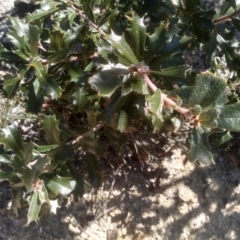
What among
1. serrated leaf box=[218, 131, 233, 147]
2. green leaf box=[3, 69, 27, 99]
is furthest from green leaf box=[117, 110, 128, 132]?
serrated leaf box=[218, 131, 233, 147]

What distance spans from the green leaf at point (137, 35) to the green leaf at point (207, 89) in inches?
13.9

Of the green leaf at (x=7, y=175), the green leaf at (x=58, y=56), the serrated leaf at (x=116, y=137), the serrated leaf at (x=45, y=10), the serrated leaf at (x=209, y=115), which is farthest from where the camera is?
the serrated leaf at (x=45, y=10)

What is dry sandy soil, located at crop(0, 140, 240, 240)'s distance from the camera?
2.57m

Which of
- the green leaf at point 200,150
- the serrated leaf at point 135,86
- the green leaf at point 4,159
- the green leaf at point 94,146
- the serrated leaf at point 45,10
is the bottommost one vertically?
the green leaf at point 94,146

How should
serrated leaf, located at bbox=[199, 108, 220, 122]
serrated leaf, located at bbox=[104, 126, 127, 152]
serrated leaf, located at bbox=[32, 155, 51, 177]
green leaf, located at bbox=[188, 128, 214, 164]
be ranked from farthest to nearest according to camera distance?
serrated leaf, located at bbox=[104, 126, 127, 152]
serrated leaf, located at bbox=[32, 155, 51, 177]
green leaf, located at bbox=[188, 128, 214, 164]
serrated leaf, located at bbox=[199, 108, 220, 122]

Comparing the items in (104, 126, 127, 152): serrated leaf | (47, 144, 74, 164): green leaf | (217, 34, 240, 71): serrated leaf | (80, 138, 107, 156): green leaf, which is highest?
(47, 144, 74, 164): green leaf

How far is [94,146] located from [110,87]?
0.47 m

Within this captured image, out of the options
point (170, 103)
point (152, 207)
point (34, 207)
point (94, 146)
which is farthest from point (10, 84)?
point (152, 207)

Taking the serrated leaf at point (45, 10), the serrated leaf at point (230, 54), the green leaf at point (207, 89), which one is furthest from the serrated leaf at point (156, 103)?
the serrated leaf at point (230, 54)

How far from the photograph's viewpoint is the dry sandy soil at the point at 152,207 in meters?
2.57

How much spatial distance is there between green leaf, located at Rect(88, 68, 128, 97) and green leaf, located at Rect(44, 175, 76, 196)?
47 cm

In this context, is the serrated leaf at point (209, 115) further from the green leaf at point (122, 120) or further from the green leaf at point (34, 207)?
the green leaf at point (34, 207)

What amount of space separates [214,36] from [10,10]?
1.36 meters

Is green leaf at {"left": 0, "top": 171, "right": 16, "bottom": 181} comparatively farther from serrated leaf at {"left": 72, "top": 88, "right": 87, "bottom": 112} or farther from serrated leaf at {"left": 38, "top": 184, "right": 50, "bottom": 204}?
serrated leaf at {"left": 72, "top": 88, "right": 87, "bottom": 112}
